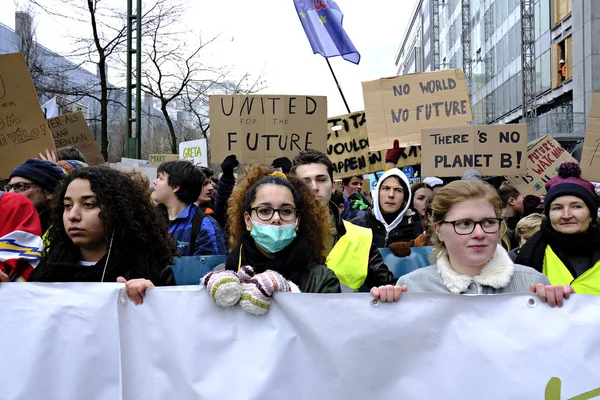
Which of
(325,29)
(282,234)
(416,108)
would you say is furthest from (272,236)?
(325,29)

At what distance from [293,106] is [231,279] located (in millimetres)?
4414

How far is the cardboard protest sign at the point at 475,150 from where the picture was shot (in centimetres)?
698

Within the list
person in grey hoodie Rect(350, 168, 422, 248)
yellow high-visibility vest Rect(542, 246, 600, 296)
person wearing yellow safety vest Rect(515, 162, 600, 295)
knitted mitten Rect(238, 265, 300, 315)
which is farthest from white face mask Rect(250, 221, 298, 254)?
person in grey hoodie Rect(350, 168, 422, 248)

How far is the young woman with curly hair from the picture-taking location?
9.57 feet

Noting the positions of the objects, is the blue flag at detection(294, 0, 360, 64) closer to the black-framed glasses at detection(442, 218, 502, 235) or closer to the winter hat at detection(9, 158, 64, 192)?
the winter hat at detection(9, 158, 64, 192)

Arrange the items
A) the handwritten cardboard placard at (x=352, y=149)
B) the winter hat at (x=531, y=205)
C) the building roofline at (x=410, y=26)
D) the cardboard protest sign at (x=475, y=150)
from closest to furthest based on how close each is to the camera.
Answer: the winter hat at (x=531, y=205) < the cardboard protest sign at (x=475, y=150) < the handwritten cardboard placard at (x=352, y=149) < the building roofline at (x=410, y=26)

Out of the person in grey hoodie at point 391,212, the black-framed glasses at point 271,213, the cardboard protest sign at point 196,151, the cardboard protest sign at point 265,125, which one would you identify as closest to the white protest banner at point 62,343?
the black-framed glasses at point 271,213

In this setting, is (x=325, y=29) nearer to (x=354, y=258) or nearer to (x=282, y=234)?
(x=354, y=258)

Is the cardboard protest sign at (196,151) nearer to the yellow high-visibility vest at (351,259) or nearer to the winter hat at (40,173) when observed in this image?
the winter hat at (40,173)

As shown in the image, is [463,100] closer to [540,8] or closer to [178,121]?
[178,121]

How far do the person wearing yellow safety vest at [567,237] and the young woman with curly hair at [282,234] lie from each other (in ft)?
4.29

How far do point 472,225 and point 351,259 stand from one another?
40.0 inches

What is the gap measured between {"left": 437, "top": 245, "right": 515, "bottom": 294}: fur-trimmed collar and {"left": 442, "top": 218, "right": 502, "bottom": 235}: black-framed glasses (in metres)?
0.09

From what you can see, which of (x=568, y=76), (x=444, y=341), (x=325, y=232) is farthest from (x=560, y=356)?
(x=568, y=76)
